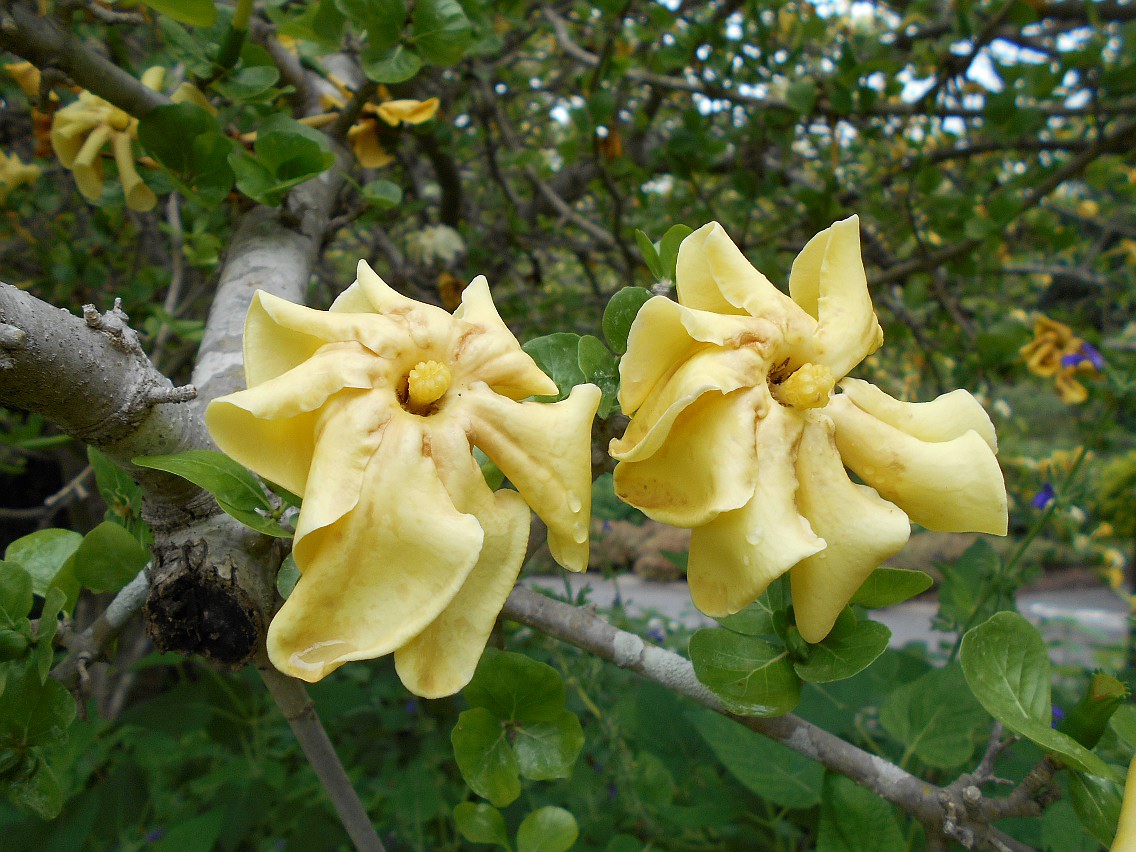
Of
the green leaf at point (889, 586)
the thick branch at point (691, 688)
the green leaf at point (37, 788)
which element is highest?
the green leaf at point (889, 586)

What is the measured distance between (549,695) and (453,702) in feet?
5.63

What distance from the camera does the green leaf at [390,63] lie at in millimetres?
1069

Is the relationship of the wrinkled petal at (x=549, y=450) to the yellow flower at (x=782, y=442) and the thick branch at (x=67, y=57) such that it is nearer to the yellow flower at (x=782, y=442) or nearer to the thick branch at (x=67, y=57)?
the yellow flower at (x=782, y=442)

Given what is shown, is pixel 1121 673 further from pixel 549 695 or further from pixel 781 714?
pixel 549 695

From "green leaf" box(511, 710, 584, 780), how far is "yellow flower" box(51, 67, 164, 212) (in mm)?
1022

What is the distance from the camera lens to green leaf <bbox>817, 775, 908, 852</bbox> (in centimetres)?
84

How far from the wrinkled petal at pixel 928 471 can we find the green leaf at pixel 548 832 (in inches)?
19.4

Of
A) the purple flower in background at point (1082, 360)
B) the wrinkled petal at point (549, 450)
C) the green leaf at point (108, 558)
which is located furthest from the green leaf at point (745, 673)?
the purple flower in background at point (1082, 360)

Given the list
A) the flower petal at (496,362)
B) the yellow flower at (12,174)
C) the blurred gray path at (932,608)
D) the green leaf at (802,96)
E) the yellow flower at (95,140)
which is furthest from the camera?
the blurred gray path at (932,608)

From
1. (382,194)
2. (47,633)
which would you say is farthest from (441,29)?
(47,633)

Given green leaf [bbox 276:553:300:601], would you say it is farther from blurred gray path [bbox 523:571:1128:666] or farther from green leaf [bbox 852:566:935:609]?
blurred gray path [bbox 523:571:1128:666]

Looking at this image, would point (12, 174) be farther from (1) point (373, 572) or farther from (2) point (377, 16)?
(1) point (373, 572)

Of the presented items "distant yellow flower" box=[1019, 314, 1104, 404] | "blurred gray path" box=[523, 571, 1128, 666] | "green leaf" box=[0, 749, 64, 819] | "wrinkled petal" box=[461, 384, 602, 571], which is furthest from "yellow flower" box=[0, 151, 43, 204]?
"blurred gray path" box=[523, 571, 1128, 666]

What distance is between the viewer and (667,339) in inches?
24.9
